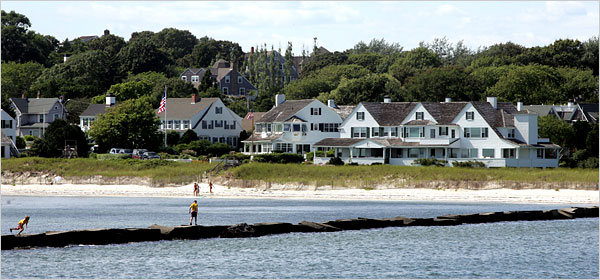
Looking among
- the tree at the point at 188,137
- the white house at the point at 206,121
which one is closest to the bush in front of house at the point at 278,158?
the tree at the point at 188,137

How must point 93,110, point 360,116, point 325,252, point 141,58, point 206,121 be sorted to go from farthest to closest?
1. point 141,58
2. point 93,110
3. point 206,121
4. point 360,116
5. point 325,252

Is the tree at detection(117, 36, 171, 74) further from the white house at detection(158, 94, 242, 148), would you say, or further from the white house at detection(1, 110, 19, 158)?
the white house at detection(1, 110, 19, 158)

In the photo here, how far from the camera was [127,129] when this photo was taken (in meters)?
105

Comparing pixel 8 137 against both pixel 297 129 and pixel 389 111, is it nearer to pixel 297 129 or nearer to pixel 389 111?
pixel 297 129

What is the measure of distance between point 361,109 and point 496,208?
34959 mm

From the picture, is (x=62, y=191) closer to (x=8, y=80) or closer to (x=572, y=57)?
(x=8, y=80)

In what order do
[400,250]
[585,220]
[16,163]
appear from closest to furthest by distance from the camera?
[400,250] → [585,220] → [16,163]

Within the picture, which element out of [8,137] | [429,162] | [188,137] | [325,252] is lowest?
[325,252]

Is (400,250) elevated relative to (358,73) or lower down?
lower down

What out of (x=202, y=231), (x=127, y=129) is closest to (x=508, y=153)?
(x=127, y=129)

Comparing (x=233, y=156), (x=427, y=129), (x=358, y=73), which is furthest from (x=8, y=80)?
(x=427, y=129)

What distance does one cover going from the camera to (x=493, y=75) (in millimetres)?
144250

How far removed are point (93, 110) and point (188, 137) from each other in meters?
23.8

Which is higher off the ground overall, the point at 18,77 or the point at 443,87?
the point at 18,77
